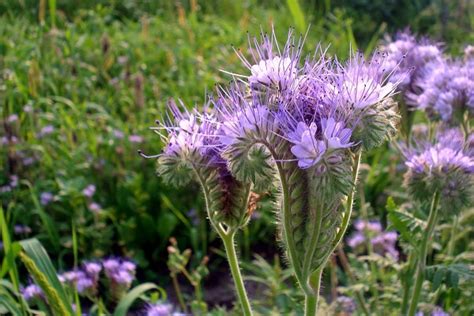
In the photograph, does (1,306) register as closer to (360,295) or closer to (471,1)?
(360,295)

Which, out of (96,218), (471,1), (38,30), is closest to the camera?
(96,218)

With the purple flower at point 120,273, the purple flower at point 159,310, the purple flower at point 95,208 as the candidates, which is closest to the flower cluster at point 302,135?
the purple flower at point 159,310

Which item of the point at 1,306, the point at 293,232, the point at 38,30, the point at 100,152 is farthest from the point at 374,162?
the point at 38,30

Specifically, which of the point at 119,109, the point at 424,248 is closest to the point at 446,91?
the point at 424,248

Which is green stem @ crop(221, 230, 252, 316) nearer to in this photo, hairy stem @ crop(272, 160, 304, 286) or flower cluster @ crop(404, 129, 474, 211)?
hairy stem @ crop(272, 160, 304, 286)

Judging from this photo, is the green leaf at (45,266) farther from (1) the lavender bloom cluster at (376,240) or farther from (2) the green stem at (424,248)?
(1) the lavender bloom cluster at (376,240)
